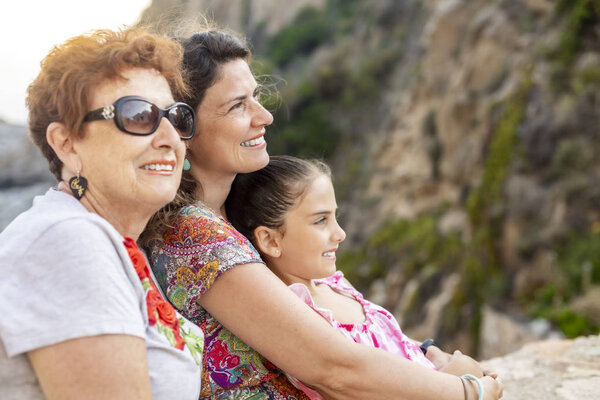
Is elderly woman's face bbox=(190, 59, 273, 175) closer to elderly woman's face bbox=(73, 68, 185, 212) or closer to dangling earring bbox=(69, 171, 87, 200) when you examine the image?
elderly woman's face bbox=(73, 68, 185, 212)

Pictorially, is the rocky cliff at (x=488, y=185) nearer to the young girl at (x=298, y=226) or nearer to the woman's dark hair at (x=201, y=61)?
the woman's dark hair at (x=201, y=61)

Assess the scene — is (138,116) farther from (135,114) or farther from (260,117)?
(260,117)

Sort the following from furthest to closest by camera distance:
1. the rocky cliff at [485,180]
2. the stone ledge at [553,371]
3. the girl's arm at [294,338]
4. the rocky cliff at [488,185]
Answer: the rocky cliff at [485,180] → the rocky cliff at [488,185] → the stone ledge at [553,371] → the girl's arm at [294,338]

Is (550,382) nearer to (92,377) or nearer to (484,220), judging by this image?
(92,377)

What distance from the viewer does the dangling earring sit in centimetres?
173

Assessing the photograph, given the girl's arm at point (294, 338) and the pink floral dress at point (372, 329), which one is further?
the pink floral dress at point (372, 329)

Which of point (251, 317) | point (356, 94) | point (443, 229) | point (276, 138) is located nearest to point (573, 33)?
point (443, 229)

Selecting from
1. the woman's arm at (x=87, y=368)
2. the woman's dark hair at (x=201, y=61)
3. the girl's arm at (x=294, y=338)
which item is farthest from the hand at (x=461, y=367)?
the woman's arm at (x=87, y=368)

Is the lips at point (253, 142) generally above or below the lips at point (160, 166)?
above

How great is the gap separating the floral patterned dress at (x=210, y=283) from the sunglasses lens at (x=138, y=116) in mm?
449

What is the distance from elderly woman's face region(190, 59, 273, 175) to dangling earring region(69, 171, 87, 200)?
0.76 m

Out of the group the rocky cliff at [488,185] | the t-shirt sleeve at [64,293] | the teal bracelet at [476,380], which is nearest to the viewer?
the t-shirt sleeve at [64,293]

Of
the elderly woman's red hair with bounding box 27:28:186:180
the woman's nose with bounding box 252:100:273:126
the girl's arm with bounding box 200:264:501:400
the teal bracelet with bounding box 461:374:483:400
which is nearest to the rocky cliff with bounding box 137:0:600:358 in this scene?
the woman's nose with bounding box 252:100:273:126

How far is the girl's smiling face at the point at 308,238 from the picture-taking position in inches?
97.8
